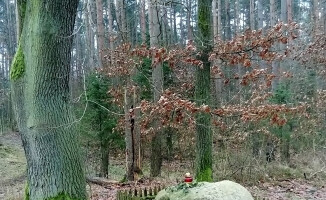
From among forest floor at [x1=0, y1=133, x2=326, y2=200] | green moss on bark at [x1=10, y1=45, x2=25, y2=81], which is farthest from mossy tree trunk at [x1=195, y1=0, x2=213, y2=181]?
green moss on bark at [x1=10, y1=45, x2=25, y2=81]

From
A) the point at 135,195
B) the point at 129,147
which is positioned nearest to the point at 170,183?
the point at 129,147

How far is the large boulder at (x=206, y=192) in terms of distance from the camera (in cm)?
590

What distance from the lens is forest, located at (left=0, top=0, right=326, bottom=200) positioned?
17.0ft

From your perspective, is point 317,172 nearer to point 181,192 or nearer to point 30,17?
point 181,192

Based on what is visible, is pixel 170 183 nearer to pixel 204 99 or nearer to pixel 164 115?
pixel 164 115

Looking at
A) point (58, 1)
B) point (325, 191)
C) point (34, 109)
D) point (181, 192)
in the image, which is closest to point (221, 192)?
point (181, 192)

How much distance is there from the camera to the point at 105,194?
32.0ft

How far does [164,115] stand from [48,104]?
12.8 feet

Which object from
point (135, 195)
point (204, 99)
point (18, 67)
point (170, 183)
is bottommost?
point (170, 183)

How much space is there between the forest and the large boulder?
2 cm

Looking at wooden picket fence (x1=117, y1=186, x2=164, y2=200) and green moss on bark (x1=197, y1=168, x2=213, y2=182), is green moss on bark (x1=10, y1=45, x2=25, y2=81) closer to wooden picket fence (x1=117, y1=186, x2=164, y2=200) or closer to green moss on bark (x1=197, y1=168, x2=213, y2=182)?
wooden picket fence (x1=117, y1=186, x2=164, y2=200)

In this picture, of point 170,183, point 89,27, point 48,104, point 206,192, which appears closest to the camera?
point 48,104

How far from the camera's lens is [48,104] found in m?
5.15

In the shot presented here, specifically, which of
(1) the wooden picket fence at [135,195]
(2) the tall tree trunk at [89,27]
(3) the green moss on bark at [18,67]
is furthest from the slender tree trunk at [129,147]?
(3) the green moss on bark at [18,67]
